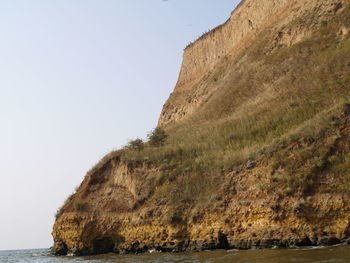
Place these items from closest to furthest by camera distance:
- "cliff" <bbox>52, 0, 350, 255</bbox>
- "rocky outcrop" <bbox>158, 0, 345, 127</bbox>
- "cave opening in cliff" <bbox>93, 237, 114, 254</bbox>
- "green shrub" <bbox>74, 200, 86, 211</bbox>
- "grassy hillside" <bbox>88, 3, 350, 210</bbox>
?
"cliff" <bbox>52, 0, 350, 255</bbox> → "grassy hillside" <bbox>88, 3, 350, 210</bbox> → "cave opening in cliff" <bbox>93, 237, 114, 254</bbox> → "green shrub" <bbox>74, 200, 86, 211</bbox> → "rocky outcrop" <bbox>158, 0, 345, 127</bbox>

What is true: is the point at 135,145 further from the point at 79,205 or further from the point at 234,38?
the point at 234,38

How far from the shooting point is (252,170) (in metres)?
19.8

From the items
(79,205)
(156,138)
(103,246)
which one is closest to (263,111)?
(156,138)

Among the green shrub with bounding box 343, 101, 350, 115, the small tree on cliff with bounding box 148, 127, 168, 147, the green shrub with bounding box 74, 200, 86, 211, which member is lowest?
the green shrub with bounding box 74, 200, 86, 211

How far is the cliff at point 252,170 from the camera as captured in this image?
55.5 ft

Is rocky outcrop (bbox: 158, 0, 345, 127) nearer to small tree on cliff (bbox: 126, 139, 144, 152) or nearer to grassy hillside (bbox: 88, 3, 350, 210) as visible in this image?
grassy hillside (bbox: 88, 3, 350, 210)

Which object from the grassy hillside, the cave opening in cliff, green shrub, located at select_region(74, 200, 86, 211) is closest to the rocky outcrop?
the grassy hillside

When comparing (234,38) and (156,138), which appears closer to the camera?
(156,138)

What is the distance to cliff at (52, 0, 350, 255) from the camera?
1691 cm

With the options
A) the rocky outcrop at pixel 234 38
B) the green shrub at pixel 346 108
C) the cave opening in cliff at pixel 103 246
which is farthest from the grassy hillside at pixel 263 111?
the cave opening in cliff at pixel 103 246

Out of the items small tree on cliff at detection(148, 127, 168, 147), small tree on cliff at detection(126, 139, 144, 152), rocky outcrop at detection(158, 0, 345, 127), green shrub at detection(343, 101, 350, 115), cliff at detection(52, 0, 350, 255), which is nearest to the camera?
cliff at detection(52, 0, 350, 255)

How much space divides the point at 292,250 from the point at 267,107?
1588cm

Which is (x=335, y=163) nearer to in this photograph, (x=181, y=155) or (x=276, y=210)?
(x=276, y=210)

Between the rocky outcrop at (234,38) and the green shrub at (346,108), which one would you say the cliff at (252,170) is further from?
the rocky outcrop at (234,38)
